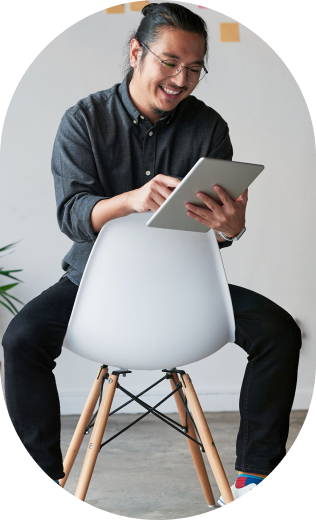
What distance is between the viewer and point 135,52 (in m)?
1.25

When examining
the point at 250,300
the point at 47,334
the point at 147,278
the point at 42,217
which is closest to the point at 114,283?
the point at 147,278

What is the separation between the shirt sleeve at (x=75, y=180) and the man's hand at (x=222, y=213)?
0.22m

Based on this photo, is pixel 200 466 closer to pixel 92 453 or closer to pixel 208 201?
pixel 92 453

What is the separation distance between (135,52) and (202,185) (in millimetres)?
497

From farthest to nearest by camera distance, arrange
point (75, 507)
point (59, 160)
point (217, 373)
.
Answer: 1. point (217, 373)
2. point (59, 160)
3. point (75, 507)

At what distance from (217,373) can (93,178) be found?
1.14 meters

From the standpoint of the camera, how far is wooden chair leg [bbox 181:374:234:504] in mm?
1115

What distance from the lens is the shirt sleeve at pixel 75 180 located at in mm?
1110

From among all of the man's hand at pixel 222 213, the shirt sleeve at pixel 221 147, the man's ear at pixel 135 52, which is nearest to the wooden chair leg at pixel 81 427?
the man's hand at pixel 222 213

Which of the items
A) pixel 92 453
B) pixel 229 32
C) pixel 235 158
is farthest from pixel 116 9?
pixel 92 453

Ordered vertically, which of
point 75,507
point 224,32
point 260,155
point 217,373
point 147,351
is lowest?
point 217,373

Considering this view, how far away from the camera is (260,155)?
1940mm

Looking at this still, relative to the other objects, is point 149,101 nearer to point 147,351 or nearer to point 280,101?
point 147,351

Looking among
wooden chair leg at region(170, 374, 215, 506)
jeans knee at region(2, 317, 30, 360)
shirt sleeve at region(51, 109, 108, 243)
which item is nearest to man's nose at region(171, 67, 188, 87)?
shirt sleeve at region(51, 109, 108, 243)
